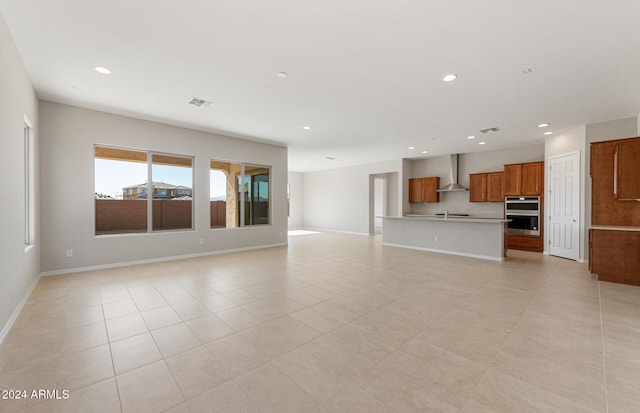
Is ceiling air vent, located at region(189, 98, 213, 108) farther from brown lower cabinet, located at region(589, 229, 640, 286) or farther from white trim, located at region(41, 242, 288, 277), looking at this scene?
brown lower cabinet, located at region(589, 229, 640, 286)

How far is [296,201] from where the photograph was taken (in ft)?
42.5

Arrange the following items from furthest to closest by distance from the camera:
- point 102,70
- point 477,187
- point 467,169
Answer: point 467,169 → point 477,187 → point 102,70

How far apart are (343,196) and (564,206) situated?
6970 millimetres

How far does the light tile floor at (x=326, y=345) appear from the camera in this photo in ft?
5.43

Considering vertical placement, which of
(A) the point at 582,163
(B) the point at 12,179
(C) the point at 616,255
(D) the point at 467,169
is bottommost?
(C) the point at 616,255

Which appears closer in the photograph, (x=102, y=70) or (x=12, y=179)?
(x=12, y=179)

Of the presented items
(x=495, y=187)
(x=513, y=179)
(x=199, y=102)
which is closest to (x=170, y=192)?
(x=199, y=102)

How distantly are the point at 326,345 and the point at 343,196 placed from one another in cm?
922

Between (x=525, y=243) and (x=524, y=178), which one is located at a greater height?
(x=524, y=178)

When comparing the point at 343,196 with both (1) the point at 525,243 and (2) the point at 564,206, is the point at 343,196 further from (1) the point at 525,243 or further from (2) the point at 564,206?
(2) the point at 564,206

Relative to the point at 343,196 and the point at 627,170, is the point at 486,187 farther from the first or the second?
the point at 343,196

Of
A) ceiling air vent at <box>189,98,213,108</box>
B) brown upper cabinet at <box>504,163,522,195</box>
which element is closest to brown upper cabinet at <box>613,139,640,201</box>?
brown upper cabinet at <box>504,163,522,195</box>

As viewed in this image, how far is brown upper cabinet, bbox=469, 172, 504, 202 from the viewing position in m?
7.67

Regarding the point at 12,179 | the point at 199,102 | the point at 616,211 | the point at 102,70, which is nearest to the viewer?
the point at 12,179
